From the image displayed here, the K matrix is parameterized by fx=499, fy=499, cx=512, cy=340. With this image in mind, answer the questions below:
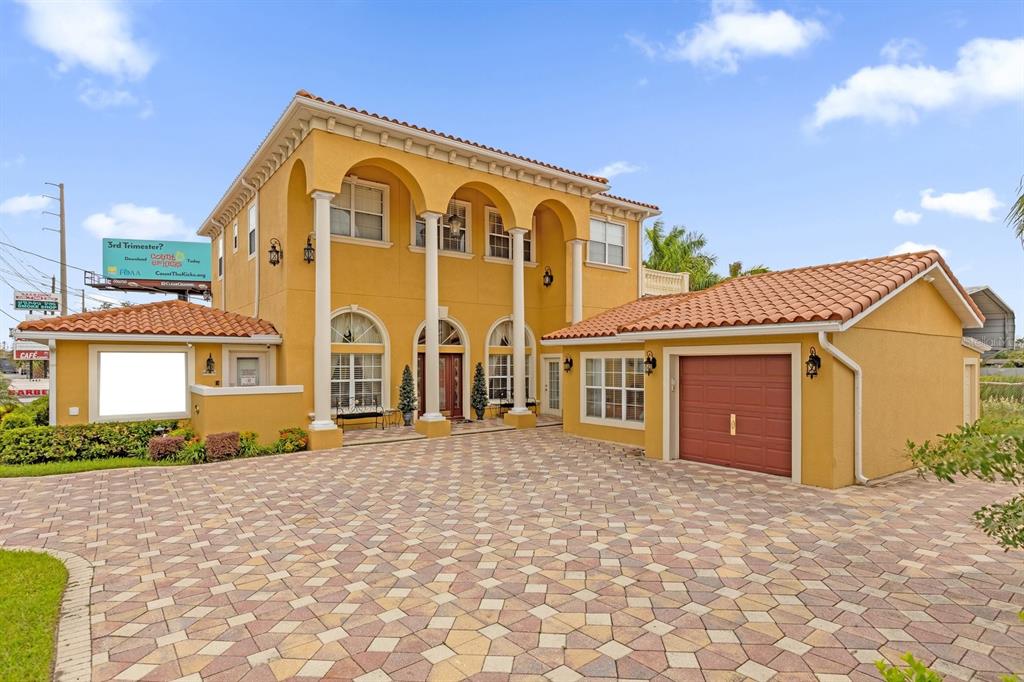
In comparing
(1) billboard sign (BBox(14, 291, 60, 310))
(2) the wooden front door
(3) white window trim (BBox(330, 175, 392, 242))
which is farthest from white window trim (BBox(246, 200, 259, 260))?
(1) billboard sign (BBox(14, 291, 60, 310))

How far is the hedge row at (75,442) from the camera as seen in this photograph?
1020 centimetres

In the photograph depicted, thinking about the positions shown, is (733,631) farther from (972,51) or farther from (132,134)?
(132,134)

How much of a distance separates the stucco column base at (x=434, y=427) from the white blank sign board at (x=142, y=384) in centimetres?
606

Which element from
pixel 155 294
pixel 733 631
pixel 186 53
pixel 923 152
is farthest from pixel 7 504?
pixel 155 294

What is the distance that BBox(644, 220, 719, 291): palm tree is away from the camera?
94.1ft

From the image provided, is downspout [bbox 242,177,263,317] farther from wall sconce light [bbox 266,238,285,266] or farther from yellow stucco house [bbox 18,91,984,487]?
wall sconce light [bbox 266,238,285,266]

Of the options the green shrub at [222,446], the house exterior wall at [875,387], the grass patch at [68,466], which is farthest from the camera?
the green shrub at [222,446]

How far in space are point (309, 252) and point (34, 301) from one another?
2850cm

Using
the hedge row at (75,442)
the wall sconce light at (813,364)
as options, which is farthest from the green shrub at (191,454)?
the wall sconce light at (813,364)

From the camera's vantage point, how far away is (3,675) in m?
3.33

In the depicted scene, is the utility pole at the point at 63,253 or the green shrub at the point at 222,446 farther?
the utility pole at the point at 63,253

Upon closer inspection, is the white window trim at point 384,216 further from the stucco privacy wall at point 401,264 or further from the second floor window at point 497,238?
the second floor window at point 497,238

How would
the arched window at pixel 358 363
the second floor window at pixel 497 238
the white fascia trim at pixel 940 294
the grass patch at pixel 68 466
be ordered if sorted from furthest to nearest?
the second floor window at pixel 497 238
the arched window at pixel 358 363
the grass patch at pixel 68 466
the white fascia trim at pixel 940 294

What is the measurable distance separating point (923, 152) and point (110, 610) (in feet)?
79.3
